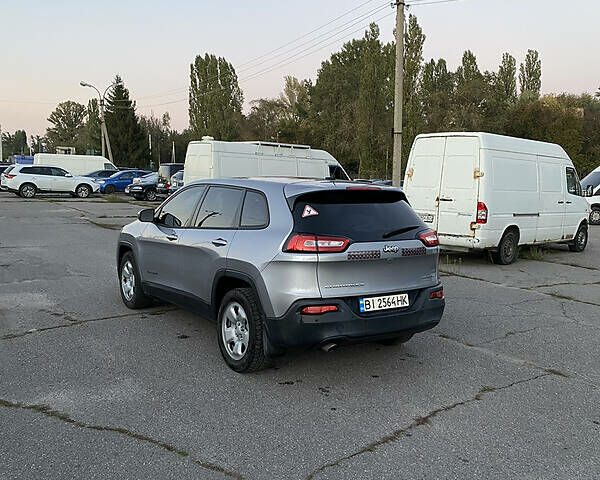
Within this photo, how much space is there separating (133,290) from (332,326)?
3372 mm

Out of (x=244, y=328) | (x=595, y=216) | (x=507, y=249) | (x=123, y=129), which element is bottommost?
(x=595, y=216)

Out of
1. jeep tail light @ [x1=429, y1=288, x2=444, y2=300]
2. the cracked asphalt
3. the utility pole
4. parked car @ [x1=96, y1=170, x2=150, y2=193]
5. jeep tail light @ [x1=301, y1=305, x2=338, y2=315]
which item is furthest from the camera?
parked car @ [x1=96, y1=170, x2=150, y2=193]

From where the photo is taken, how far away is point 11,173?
30359 mm

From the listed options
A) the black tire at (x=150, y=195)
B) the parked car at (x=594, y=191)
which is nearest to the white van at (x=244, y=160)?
the parked car at (x=594, y=191)

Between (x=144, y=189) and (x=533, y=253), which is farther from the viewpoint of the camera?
(x=144, y=189)

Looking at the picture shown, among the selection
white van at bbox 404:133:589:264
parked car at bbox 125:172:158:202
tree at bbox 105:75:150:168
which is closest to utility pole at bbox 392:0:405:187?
white van at bbox 404:133:589:264

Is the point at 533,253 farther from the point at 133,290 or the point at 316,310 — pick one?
the point at 316,310

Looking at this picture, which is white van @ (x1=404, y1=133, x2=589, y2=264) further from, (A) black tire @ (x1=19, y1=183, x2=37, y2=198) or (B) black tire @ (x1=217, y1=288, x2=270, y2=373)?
(A) black tire @ (x1=19, y1=183, x2=37, y2=198)

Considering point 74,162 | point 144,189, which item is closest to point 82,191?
point 144,189

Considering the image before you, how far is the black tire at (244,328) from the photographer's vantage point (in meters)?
4.56

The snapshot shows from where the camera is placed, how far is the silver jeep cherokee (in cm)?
428

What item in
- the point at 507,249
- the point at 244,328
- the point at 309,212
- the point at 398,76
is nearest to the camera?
the point at 309,212

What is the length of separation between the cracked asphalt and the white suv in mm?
25624

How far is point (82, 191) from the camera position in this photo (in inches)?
1253
